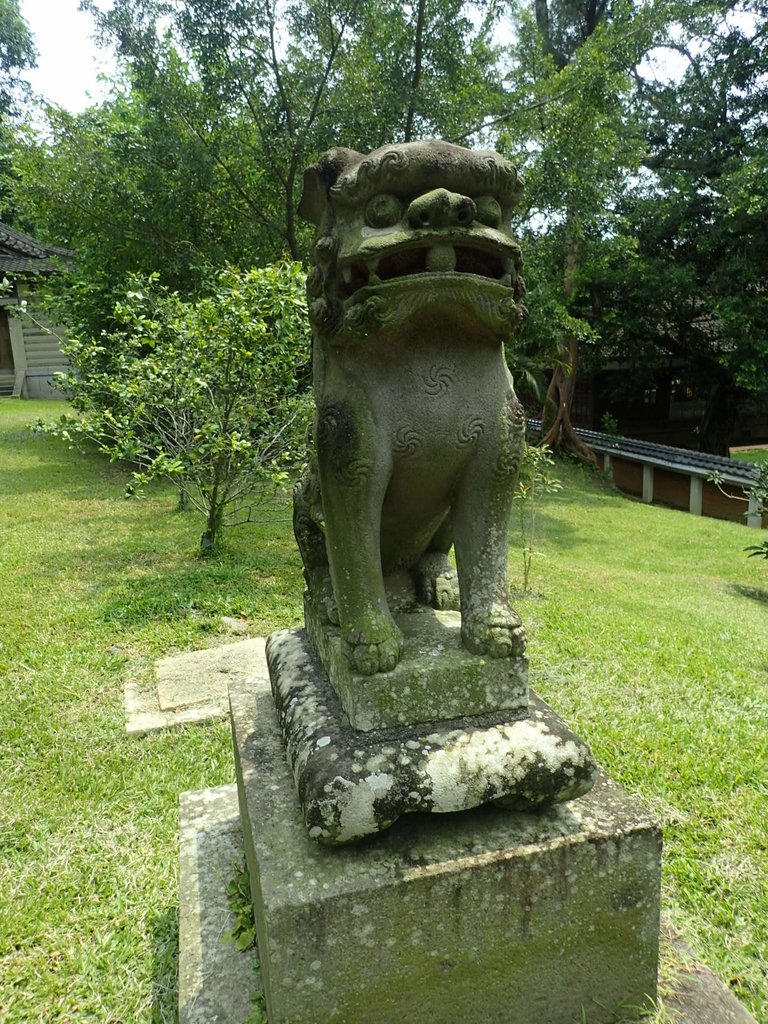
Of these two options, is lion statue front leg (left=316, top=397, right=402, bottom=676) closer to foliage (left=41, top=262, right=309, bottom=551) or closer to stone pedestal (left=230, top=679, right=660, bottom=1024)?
stone pedestal (left=230, top=679, right=660, bottom=1024)

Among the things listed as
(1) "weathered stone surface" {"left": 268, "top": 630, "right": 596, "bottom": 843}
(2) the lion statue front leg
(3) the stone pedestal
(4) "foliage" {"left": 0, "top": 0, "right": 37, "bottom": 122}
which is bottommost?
(3) the stone pedestal

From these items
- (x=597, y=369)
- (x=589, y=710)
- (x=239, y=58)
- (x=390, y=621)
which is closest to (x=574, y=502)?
(x=597, y=369)

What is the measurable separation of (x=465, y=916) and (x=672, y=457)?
43.7 feet

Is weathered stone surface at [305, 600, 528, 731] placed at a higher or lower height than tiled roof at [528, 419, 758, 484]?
higher

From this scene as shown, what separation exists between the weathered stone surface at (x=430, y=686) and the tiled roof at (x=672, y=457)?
11067 millimetres

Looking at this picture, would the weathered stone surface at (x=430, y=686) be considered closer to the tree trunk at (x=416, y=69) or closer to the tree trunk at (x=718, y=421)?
the tree trunk at (x=416, y=69)

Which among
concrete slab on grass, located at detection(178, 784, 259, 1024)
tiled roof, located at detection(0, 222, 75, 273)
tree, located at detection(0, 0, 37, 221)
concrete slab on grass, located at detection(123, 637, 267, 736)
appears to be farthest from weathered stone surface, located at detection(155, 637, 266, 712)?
tree, located at detection(0, 0, 37, 221)

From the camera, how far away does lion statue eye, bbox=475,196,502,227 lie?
1625 mm

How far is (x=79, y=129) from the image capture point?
889 cm

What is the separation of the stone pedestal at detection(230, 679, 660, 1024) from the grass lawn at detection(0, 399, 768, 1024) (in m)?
0.27

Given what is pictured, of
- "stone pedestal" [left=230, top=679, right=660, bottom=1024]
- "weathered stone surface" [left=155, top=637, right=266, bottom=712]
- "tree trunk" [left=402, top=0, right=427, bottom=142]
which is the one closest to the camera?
"stone pedestal" [left=230, top=679, right=660, bottom=1024]

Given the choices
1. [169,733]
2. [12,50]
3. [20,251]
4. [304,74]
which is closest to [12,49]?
[12,50]

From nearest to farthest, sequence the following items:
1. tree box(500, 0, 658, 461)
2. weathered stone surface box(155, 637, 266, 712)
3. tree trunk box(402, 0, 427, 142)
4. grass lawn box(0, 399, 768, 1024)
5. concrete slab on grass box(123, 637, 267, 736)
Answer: grass lawn box(0, 399, 768, 1024)
concrete slab on grass box(123, 637, 267, 736)
weathered stone surface box(155, 637, 266, 712)
tree trunk box(402, 0, 427, 142)
tree box(500, 0, 658, 461)

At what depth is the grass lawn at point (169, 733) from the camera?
7.13 feet
